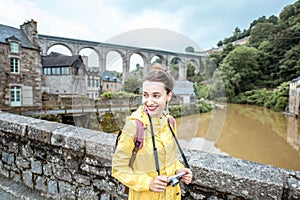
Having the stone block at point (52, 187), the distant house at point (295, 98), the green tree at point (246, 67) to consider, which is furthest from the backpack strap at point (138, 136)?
the distant house at point (295, 98)

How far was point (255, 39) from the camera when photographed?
3991 cm

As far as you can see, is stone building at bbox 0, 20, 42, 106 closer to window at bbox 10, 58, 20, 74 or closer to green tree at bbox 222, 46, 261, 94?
window at bbox 10, 58, 20, 74

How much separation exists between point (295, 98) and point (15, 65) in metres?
28.5

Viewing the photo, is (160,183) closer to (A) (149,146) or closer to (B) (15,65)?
(A) (149,146)

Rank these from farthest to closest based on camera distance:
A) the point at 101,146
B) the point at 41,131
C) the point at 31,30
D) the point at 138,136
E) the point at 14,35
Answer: the point at 31,30 < the point at 14,35 < the point at 41,131 < the point at 101,146 < the point at 138,136

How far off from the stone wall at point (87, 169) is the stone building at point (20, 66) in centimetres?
1219

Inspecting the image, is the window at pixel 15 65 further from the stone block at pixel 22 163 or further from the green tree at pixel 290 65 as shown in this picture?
the green tree at pixel 290 65

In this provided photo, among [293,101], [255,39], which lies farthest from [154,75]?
[255,39]

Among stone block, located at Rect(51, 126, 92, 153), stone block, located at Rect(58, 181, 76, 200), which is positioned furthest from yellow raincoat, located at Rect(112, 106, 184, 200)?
stone block, located at Rect(58, 181, 76, 200)

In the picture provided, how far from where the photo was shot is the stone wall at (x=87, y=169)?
108cm

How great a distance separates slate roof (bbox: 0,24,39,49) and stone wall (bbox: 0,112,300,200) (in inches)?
519

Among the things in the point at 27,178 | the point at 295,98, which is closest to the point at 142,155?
the point at 27,178

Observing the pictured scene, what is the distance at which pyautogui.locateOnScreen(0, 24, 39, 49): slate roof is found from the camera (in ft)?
39.4

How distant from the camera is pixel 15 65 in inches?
474
